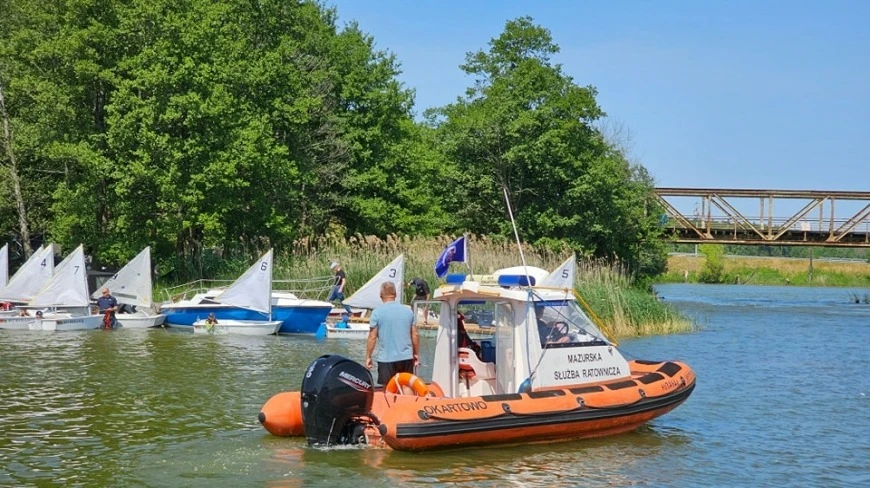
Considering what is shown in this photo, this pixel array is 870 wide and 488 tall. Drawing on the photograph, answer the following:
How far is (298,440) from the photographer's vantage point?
46.6 ft

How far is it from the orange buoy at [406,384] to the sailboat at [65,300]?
1913cm

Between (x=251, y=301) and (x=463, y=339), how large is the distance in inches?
637

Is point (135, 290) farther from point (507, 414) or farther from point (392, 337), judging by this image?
point (507, 414)

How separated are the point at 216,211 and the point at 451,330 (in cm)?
2599

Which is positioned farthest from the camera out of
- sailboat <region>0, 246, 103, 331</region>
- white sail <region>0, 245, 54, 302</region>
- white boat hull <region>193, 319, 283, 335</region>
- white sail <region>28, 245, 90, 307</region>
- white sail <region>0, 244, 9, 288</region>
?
white sail <region>0, 244, 9, 288</region>

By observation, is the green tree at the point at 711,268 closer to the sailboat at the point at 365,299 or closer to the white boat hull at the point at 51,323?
the sailboat at the point at 365,299

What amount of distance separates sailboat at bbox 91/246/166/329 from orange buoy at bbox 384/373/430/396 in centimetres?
1921

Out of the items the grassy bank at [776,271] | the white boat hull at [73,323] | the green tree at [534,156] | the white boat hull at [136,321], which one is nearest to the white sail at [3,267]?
the white boat hull at [73,323]

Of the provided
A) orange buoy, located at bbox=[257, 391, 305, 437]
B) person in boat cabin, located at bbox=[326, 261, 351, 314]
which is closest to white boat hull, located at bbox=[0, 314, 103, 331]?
person in boat cabin, located at bbox=[326, 261, 351, 314]

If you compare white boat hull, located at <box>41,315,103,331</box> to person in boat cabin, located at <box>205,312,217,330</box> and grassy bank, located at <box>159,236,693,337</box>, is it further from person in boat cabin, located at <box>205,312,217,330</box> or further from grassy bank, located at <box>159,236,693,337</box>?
grassy bank, located at <box>159,236,693,337</box>

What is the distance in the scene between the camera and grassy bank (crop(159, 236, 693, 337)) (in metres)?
31.2

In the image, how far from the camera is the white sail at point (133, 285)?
32.0m

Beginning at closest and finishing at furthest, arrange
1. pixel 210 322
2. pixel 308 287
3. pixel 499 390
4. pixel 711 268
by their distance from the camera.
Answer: pixel 499 390, pixel 210 322, pixel 308 287, pixel 711 268

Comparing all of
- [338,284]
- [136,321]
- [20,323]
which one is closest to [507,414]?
[338,284]
